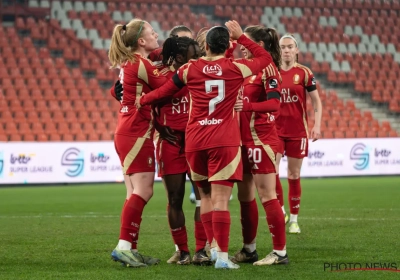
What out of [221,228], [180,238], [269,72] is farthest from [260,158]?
[180,238]

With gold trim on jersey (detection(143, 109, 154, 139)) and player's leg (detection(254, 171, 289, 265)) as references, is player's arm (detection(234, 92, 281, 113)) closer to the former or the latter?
player's leg (detection(254, 171, 289, 265))

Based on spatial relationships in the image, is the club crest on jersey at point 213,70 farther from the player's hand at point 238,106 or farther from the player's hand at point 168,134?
the player's hand at point 168,134

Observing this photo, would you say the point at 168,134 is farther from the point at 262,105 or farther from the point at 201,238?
the point at 201,238

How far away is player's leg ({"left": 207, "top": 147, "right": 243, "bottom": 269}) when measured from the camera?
5621mm

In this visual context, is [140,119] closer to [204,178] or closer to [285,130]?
[204,178]

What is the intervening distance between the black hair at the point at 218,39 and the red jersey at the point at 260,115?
2.08 feet

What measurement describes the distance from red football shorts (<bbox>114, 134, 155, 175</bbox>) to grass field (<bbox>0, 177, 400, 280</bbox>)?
2.66 ft


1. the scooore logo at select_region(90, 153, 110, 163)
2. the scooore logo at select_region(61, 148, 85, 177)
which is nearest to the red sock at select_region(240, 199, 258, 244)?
the scooore logo at select_region(61, 148, 85, 177)

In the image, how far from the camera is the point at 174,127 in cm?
617

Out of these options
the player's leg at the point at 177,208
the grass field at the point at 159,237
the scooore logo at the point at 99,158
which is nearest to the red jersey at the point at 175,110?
the player's leg at the point at 177,208

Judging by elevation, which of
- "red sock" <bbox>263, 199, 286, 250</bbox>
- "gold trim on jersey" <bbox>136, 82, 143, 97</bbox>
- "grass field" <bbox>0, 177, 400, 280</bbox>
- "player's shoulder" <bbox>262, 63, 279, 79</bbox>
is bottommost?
"grass field" <bbox>0, 177, 400, 280</bbox>

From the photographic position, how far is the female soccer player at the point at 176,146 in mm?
6133

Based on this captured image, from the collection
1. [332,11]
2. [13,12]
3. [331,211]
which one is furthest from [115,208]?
[332,11]

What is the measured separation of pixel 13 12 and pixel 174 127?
1969cm
